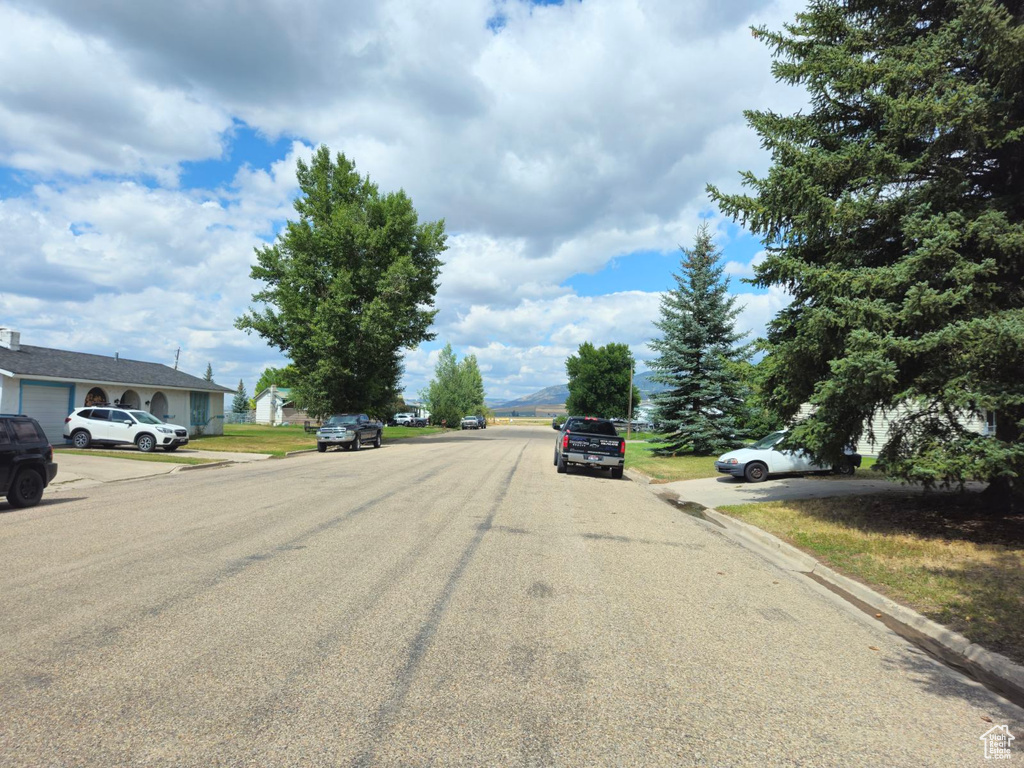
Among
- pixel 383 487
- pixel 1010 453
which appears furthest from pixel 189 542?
pixel 1010 453

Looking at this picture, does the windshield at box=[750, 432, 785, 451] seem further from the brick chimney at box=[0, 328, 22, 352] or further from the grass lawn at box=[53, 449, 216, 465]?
the brick chimney at box=[0, 328, 22, 352]

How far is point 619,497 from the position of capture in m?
14.2

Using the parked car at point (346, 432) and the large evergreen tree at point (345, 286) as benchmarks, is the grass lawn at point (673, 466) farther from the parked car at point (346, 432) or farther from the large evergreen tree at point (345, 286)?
the large evergreen tree at point (345, 286)

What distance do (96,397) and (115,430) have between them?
7837mm

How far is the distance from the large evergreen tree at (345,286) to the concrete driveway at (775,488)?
26516mm

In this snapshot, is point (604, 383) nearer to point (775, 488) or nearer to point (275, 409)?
point (275, 409)

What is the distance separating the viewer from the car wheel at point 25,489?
11.0 meters

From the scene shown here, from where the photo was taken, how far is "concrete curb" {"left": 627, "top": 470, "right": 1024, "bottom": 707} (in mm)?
4484

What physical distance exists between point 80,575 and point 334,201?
40.8m

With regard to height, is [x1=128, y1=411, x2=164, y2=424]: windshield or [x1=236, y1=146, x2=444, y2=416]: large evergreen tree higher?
[x1=236, y1=146, x2=444, y2=416]: large evergreen tree

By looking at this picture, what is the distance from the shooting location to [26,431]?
1138 centimetres

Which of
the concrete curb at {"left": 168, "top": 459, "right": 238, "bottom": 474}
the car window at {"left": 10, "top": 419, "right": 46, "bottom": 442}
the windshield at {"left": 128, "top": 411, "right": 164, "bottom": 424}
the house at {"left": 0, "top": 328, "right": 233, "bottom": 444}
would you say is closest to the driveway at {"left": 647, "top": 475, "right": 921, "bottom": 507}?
the car window at {"left": 10, "top": 419, "right": 46, "bottom": 442}

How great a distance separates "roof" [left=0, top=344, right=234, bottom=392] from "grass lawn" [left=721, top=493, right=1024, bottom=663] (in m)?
29.4

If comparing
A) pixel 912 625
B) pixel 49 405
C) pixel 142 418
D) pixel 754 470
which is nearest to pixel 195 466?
pixel 142 418
